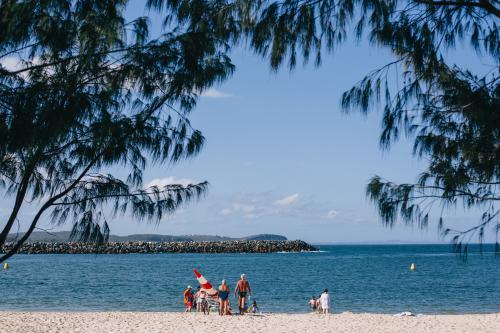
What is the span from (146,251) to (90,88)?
114 m

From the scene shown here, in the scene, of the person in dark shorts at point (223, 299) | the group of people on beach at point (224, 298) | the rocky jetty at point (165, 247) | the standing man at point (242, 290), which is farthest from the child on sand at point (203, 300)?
the rocky jetty at point (165, 247)

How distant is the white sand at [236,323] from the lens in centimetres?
1578

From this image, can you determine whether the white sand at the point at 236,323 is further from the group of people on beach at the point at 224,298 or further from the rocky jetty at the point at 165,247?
the rocky jetty at the point at 165,247

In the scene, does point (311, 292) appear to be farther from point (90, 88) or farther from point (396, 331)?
point (90, 88)

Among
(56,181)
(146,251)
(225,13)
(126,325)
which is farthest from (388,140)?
(146,251)

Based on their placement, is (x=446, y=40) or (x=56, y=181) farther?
(x=56, y=181)

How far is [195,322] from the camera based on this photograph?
1747 centimetres

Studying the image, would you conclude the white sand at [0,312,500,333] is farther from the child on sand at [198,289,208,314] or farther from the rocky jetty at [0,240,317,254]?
the rocky jetty at [0,240,317,254]

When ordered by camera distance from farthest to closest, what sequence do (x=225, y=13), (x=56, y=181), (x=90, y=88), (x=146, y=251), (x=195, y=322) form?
(x=146, y=251)
(x=195, y=322)
(x=56, y=181)
(x=90, y=88)
(x=225, y=13)

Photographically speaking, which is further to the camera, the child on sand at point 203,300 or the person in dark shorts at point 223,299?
the child on sand at point 203,300

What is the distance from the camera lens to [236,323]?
1700cm

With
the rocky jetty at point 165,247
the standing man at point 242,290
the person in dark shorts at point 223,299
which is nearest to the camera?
the standing man at point 242,290

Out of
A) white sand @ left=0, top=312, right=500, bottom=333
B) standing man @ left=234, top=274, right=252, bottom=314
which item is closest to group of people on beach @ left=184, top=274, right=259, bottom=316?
standing man @ left=234, top=274, right=252, bottom=314

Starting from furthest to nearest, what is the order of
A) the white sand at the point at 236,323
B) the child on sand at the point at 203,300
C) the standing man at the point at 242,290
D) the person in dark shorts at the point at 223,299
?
the child on sand at the point at 203,300, the person in dark shorts at the point at 223,299, the standing man at the point at 242,290, the white sand at the point at 236,323
